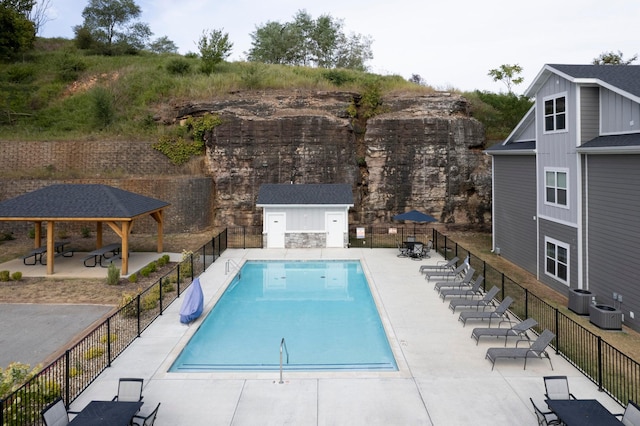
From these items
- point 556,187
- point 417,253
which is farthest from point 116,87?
point 556,187

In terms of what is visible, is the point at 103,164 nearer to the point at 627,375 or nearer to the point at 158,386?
the point at 158,386

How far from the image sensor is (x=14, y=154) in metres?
30.9

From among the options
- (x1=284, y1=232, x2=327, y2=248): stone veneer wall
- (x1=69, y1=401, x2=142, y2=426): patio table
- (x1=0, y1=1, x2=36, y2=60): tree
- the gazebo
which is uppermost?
(x1=0, y1=1, x2=36, y2=60): tree

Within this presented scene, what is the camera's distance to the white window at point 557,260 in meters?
15.8

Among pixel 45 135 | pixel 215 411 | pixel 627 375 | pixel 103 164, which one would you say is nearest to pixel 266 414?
pixel 215 411

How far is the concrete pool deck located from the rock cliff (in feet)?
58.9

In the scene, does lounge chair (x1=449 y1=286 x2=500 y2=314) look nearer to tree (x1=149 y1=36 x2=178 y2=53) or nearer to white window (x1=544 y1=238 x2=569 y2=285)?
white window (x1=544 y1=238 x2=569 y2=285)

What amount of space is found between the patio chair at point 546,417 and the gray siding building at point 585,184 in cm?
631

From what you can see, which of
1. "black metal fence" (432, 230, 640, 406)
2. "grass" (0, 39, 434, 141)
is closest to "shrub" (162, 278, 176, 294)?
"black metal fence" (432, 230, 640, 406)

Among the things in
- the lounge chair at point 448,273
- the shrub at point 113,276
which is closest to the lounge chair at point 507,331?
the lounge chair at point 448,273

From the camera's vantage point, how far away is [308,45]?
58.1m

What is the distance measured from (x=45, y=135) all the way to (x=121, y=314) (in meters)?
26.9

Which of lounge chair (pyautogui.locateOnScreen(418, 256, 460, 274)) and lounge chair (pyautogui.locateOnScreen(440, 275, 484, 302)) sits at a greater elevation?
lounge chair (pyautogui.locateOnScreen(418, 256, 460, 274))

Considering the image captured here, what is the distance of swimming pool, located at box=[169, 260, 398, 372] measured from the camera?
10.9 meters
